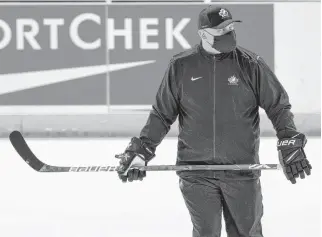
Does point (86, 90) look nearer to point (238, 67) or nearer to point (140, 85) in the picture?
point (140, 85)

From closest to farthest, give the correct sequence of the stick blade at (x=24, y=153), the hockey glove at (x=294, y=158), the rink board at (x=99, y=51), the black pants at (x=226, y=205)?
the hockey glove at (x=294, y=158)
the black pants at (x=226, y=205)
the stick blade at (x=24, y=153)
the rink board at (x=99, y=51)

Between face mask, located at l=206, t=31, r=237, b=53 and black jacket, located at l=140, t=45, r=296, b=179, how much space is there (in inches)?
2.1

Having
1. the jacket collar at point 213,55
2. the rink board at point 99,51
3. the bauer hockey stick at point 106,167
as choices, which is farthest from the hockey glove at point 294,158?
the rink board at point 99,51

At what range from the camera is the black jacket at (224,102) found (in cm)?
303

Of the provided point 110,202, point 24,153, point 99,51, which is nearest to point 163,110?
point 24,153

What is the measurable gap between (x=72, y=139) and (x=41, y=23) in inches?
42.6

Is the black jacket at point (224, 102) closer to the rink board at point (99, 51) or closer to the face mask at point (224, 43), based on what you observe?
the face mask at point (224, 43)

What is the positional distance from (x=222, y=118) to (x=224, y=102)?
0.19ft

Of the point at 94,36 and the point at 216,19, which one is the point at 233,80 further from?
the point at 94,36

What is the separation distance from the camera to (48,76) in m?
7.06

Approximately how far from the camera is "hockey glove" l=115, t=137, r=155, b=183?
311 cm

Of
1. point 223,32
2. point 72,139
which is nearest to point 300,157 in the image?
point 223,32

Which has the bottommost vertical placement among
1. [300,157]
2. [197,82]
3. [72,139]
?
[72,139]

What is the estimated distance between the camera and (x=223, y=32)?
9.95 feet
